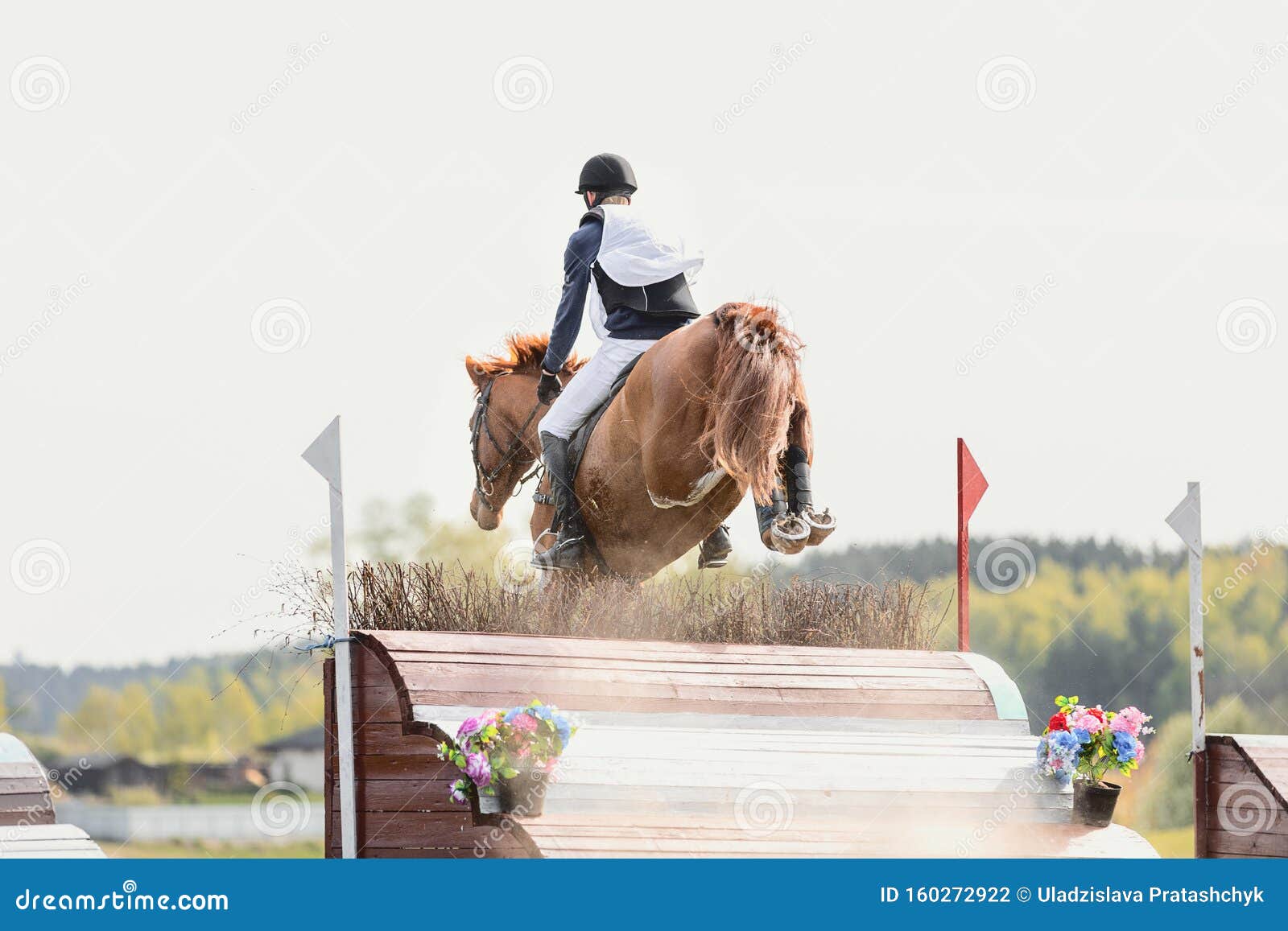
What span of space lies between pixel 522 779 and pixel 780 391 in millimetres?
1746

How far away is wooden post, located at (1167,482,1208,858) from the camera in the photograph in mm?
6254

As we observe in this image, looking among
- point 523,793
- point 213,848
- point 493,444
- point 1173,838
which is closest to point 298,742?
point 213,848

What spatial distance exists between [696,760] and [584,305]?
2.19 meters

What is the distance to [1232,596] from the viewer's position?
81.0ft

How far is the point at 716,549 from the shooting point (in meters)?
6.93

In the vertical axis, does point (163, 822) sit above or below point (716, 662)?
below

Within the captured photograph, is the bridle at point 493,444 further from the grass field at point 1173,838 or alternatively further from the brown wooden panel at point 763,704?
the grass field at point 1173,838

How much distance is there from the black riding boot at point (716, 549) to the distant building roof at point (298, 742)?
45.3 ft

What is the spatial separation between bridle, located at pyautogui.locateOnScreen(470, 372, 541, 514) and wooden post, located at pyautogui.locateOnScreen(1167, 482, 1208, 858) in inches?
112

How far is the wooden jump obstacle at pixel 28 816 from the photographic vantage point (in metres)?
5.43

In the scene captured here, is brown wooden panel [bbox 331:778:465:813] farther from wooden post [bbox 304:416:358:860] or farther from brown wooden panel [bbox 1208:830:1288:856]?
brown wooden panel [bbox 1208:830:1288:856]

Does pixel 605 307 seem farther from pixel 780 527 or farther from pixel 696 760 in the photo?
pixel 696 760

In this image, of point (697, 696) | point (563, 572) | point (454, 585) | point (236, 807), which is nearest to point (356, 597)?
point (454, 585)

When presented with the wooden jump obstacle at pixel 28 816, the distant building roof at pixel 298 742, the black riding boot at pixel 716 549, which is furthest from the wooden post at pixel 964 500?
the distant building roof at pixel 298 742
